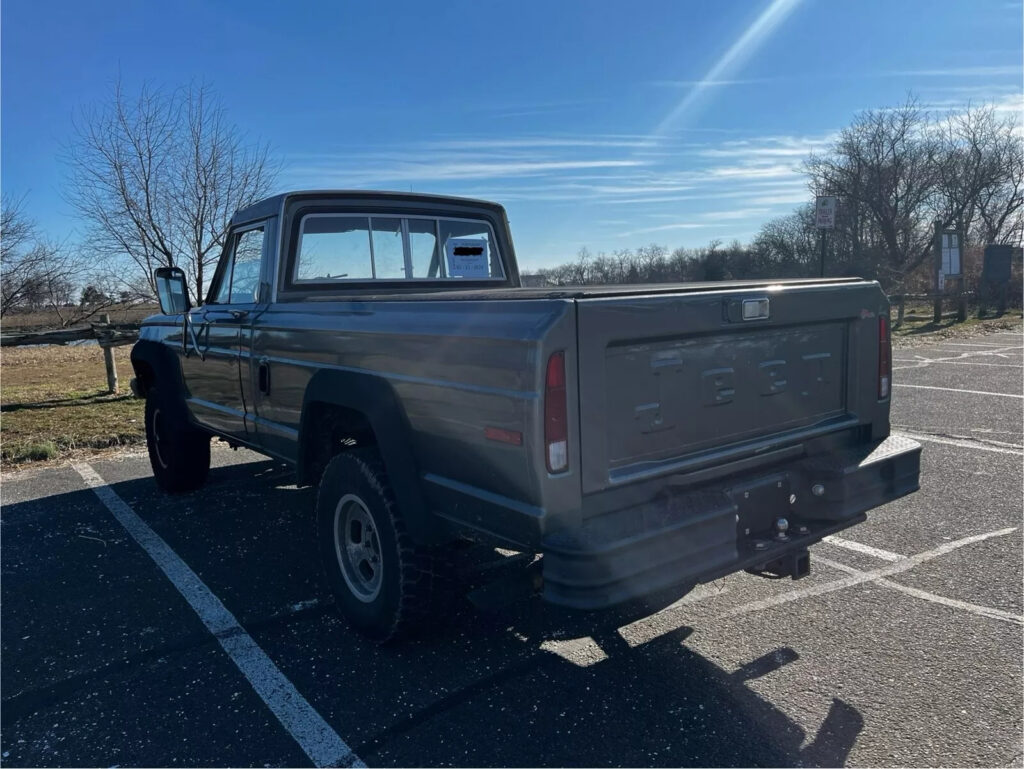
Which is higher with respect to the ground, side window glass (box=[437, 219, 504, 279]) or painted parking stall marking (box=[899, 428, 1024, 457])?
side window glass (box=[437, 219, 504, 279])

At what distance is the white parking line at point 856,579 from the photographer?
11.8 ft

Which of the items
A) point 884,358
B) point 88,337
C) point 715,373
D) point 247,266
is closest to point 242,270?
point 247,266

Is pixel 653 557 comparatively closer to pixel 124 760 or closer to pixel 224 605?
pixel 124 760

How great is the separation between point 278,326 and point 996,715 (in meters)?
3.57

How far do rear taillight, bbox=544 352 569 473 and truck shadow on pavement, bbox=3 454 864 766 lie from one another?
103 centimetres

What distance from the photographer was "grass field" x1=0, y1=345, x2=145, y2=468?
7609 mm

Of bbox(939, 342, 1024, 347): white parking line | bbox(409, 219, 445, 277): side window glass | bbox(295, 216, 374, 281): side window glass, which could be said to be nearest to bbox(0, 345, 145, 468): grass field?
bbox(295, 216, 374, 281): side window glass

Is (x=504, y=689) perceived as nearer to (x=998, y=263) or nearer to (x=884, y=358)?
(x=884, y=358)

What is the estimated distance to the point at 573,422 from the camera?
Answer: 245cm

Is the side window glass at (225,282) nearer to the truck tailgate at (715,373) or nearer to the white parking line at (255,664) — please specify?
the white parking line at (255,664)

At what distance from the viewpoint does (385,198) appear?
4637 mm

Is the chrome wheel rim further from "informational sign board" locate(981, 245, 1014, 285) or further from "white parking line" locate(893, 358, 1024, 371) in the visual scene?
"informational sign board" locate(981, 245, 1014, 285)

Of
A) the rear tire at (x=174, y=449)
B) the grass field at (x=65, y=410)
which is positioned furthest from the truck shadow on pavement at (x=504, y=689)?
the grass field at (x=65, y=410)

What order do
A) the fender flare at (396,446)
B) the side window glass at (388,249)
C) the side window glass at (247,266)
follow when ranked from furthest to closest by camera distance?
the side window glass at (388,249)
the side window glass at (247,266)
the fender flare at (396,446)
